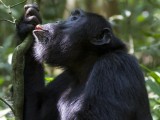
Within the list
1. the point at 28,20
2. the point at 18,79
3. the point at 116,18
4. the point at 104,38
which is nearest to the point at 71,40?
the point at 104,38

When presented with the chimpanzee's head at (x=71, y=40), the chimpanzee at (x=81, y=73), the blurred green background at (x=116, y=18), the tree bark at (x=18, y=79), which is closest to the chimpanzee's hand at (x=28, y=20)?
the chimpanzee at (x=81, y=73)

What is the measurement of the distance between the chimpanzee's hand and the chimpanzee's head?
0.13m

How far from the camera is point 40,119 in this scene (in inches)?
215

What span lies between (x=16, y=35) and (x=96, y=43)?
0.78m

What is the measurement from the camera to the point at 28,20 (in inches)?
210

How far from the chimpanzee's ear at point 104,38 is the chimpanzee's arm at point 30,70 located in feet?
1.84

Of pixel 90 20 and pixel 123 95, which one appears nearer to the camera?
pixel 123 95

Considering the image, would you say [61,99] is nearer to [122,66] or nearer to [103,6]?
[122,66]

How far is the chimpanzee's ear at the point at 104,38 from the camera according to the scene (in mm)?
5293

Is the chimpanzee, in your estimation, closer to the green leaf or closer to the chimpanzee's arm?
the chimpanzee's arm

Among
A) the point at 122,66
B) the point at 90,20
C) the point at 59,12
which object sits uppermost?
the point at 90,20

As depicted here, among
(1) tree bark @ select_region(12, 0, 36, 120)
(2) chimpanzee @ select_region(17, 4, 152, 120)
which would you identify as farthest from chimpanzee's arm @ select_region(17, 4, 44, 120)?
(1) tree bark @ select_region(12, 0, 36, 120)

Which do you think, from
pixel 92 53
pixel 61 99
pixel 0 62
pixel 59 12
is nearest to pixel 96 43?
pixel 92 53

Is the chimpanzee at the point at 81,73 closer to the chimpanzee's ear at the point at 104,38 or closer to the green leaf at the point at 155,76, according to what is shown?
the chimpanzee's ear at the point at 104,38
